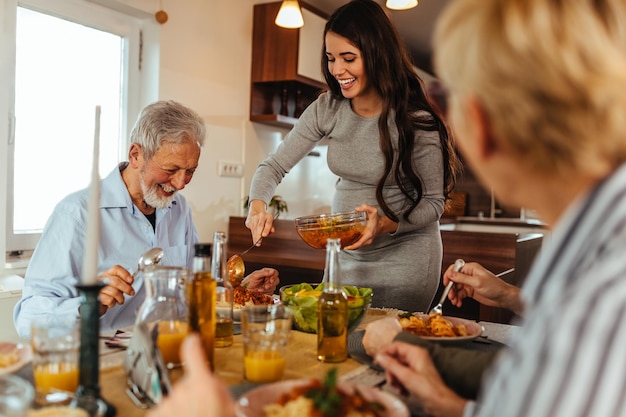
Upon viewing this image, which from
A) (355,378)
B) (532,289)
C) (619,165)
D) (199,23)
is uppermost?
(199,23)

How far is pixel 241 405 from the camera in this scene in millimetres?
788

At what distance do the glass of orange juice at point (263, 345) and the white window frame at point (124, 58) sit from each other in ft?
6.37

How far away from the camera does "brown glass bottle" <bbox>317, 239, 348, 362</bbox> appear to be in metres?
1.10

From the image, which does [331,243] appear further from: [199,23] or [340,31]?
[199,23]

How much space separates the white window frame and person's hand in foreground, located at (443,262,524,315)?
6.46 ft

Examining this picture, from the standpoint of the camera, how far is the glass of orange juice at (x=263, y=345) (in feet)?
3.15

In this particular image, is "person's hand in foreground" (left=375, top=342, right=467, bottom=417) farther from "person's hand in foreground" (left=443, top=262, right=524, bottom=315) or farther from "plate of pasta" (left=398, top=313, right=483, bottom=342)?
"person's hand in foreground" (left=443, top=262, right=524, bottom=315)

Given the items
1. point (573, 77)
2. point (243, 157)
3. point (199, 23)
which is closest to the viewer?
point (573, 77)

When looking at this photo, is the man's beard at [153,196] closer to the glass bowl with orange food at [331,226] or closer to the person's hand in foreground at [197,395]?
the glass bowl with orange food at [331,226]

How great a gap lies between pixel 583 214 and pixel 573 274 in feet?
0.19

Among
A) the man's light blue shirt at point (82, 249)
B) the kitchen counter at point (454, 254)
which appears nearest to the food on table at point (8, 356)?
the man's light blue shirt at point (82, 249)

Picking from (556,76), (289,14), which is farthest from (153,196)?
(289,14)

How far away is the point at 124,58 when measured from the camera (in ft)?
10.3

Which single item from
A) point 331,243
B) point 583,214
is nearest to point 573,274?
point 583,214
